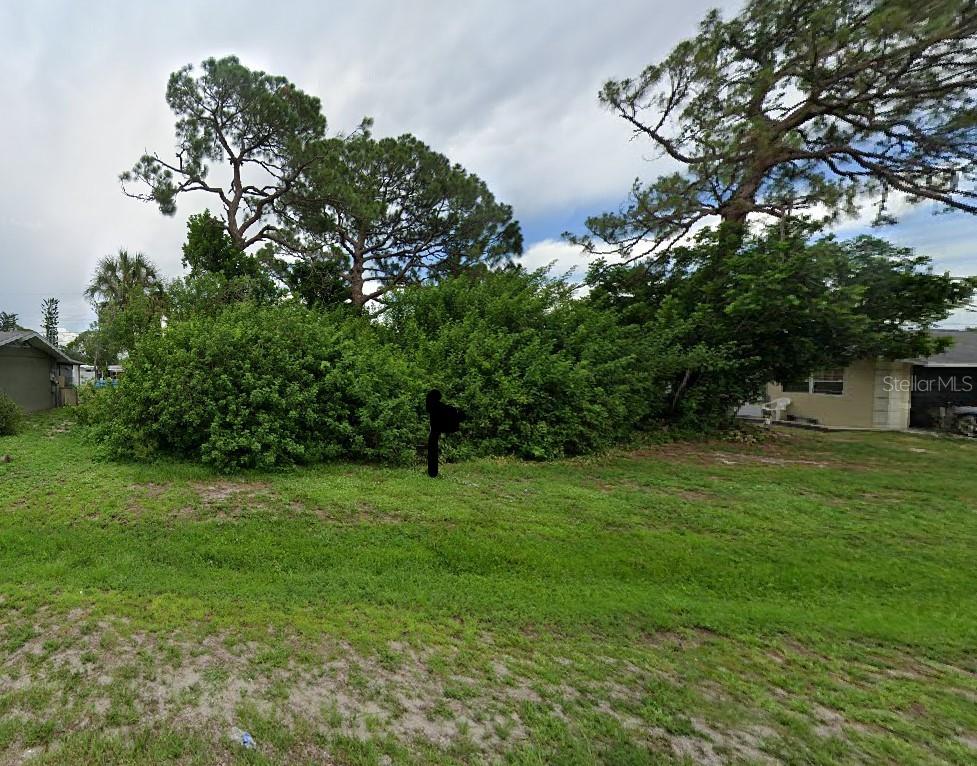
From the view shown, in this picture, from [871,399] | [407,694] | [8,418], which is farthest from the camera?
[871,399]

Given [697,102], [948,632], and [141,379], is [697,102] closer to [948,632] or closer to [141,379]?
[948,632]

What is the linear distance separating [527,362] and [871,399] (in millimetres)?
Answer: 12427

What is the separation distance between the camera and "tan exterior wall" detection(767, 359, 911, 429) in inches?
541

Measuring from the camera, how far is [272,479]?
5.46m

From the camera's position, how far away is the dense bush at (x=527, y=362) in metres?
7.57

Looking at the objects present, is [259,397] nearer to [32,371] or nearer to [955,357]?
[32,371]

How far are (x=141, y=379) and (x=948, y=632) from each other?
28.4ft

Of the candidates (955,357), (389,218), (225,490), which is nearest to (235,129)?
(389,218)

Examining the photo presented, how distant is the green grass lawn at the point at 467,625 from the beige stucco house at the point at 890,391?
10517 mm

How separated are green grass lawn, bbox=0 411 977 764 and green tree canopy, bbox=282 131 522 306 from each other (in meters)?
12.7

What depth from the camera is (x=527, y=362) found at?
7.99 metres

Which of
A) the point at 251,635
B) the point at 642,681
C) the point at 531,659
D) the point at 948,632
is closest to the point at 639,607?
Answer: the point at 642,681

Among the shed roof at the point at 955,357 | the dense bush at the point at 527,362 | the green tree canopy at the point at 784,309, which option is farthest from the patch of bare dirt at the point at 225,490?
the shed roof at the point at 955,357

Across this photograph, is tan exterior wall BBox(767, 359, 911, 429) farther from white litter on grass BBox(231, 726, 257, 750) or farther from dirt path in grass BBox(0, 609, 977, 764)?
white litter on grass BBox(231, 726, 257, 750)
